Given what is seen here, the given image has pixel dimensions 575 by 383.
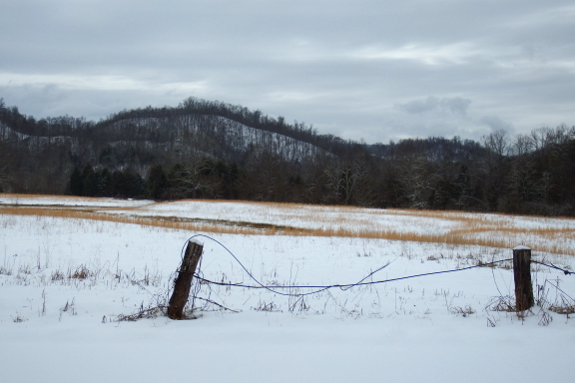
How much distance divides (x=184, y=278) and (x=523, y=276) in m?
4.49

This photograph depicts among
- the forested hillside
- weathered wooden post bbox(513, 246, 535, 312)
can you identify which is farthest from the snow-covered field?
the forested hillside

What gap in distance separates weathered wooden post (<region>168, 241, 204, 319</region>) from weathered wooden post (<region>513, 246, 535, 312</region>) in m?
4.20

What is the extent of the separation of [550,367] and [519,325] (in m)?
1.26

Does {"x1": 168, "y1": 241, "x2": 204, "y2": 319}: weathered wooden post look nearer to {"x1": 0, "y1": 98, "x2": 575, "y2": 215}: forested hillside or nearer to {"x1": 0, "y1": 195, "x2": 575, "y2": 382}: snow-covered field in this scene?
{"x1": 0, "y1": 195, "x2": 575, "y2": 382}: snow-covered field

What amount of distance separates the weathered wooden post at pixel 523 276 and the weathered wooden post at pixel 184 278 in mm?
4197

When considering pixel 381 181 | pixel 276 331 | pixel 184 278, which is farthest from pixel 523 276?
pixel 381 181

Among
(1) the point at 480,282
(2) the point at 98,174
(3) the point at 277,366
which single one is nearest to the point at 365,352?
(3) the point at 277,366

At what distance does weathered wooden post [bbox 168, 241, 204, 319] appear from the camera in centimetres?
509

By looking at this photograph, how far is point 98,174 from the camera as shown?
88.1 metres

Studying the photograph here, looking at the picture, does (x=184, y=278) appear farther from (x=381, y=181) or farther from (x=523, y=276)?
(x=381, y=181)

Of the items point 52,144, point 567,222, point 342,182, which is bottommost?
point 567,222

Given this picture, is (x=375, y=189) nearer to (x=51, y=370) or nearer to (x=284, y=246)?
(x=284, y=246)

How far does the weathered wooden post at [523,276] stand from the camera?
557 centimetres

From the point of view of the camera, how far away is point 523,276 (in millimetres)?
5605
